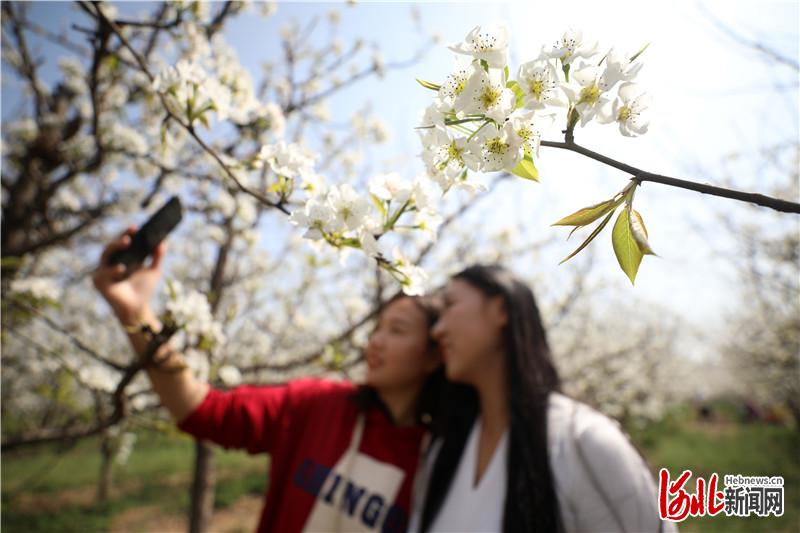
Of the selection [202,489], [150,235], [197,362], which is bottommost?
[202,489]

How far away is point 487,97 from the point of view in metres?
0.56

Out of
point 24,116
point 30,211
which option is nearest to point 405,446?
point 30,211

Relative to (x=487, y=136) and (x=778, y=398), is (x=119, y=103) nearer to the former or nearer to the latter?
(x=487, y=136)

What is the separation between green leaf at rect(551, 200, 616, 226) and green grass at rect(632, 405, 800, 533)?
19.6ft

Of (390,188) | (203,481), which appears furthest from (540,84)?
(203,481)

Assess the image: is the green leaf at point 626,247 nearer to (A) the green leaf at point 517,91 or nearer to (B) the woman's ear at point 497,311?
(A) the green leaf at point 517,91

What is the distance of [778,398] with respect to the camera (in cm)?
1112

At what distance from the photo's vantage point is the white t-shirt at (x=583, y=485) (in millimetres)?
1265

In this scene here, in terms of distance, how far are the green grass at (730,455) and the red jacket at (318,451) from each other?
499cm

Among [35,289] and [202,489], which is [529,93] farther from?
[202,489]

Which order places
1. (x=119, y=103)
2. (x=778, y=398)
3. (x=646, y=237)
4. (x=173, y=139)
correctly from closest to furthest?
(x=646, y=237) < (x=173, y=139) < (x=119, y=103) < (x=778, y=398)

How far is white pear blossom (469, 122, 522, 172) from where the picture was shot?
0.56 metres

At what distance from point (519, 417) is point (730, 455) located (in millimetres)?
10793

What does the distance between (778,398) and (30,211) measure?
14.9 metres
